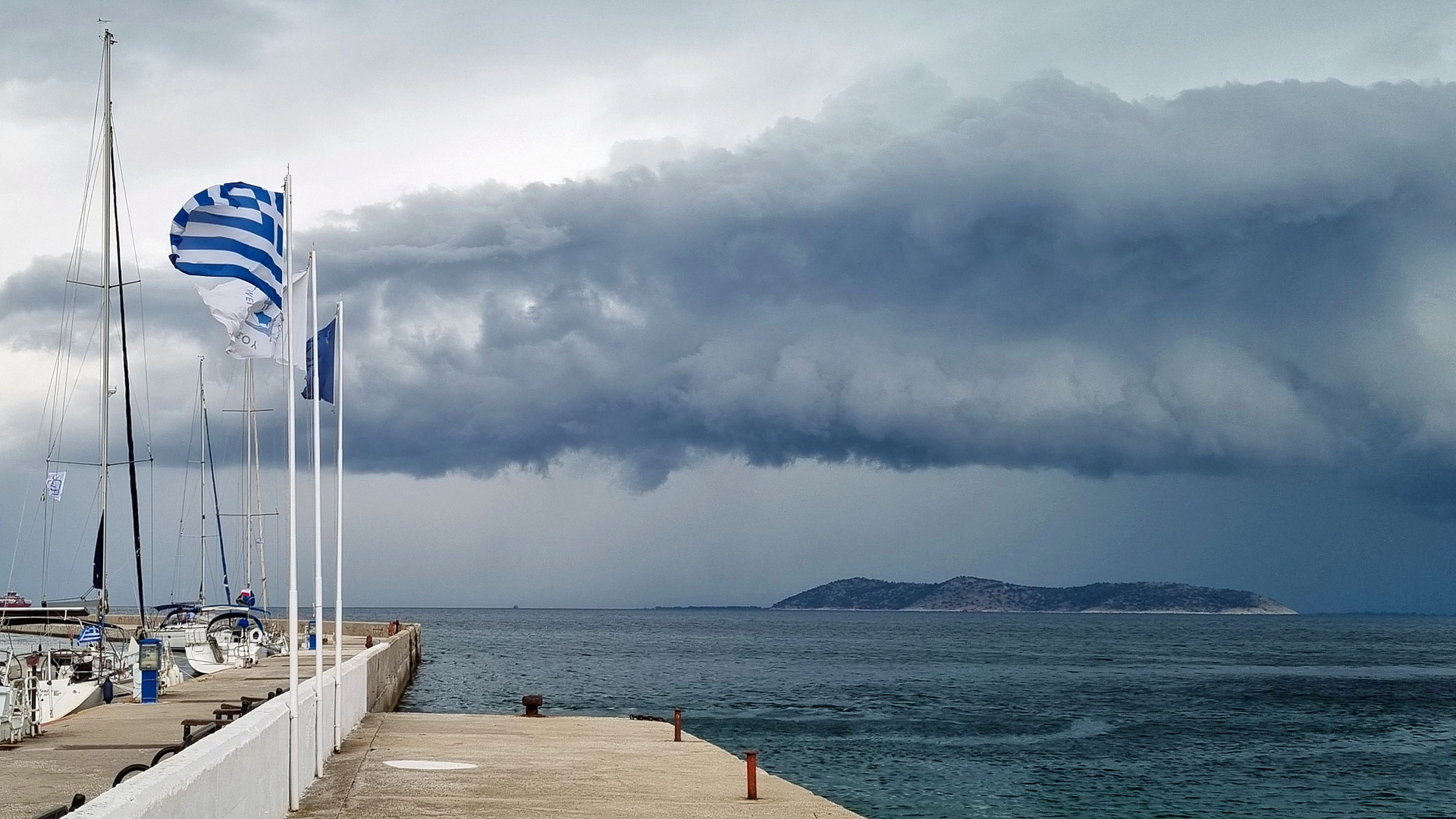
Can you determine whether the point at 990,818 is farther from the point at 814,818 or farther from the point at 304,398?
the point at 304,398

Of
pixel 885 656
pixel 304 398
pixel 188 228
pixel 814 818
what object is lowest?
pixel 885 656

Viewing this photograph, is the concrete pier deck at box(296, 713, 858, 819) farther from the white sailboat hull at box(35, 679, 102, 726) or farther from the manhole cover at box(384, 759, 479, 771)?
the white sailboat hull at box(35, 679, 102, 726)

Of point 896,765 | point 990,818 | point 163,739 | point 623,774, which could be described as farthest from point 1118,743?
point 163,739

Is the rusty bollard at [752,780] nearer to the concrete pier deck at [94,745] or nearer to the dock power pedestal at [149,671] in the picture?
the concrete pier deck at [94,745]

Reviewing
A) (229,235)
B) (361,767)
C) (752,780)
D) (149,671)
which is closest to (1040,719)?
(149,671)

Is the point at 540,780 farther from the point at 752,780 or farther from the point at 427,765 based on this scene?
the point at 752,780

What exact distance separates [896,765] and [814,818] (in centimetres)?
2147

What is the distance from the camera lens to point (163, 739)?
78.2 feet

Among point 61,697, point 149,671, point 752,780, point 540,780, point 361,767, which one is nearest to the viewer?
point 752,780

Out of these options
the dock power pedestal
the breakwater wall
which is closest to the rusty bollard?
the breakwater wall

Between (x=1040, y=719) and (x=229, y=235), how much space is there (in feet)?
146

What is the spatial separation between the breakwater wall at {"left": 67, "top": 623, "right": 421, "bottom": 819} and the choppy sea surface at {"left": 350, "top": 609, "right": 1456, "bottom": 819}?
14.9 m

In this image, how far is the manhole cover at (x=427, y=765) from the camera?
20.6m

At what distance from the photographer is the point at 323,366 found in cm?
1930
